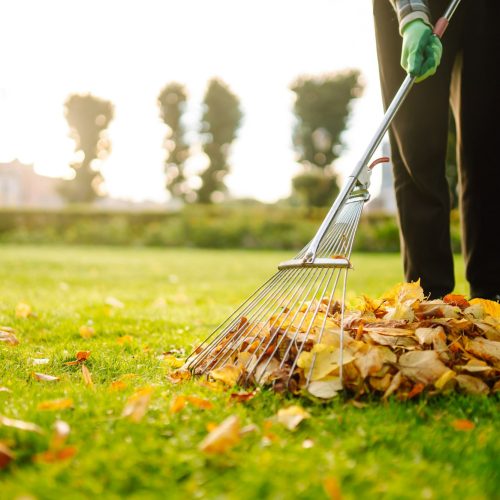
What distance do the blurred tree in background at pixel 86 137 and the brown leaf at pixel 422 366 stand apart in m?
34.8

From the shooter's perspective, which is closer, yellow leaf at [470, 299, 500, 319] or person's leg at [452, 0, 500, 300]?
yellow leaf at [470, 299, 500, 319]

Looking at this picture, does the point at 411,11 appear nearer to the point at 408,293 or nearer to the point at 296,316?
the point at 408,293

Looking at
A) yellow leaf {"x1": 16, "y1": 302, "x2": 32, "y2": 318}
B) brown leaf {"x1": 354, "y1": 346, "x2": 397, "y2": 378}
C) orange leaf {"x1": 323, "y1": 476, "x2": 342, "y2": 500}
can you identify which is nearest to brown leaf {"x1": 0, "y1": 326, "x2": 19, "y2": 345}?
yellow leaf {"x1": 16, "y1": 302, "x2": 32, "y2": 318}

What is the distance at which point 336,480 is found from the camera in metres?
1.06

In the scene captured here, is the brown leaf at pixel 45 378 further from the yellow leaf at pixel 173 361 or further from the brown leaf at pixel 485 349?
the brown leaf at pixel 485 349

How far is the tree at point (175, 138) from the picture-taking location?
3416 cm

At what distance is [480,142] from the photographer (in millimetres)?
2543

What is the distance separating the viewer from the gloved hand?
2104 mm

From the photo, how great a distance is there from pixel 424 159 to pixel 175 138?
3320cm

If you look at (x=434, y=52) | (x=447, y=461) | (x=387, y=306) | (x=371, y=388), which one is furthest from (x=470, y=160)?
(x=447, y=461)

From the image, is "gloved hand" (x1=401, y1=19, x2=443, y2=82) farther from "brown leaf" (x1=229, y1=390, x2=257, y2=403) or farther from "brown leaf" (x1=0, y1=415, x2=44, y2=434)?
"brown leaf" (x1=0, y1=415, x2=44, y2=434)

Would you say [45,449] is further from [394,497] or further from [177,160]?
[177,160]

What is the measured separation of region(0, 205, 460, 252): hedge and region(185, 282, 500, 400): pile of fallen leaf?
1231cm

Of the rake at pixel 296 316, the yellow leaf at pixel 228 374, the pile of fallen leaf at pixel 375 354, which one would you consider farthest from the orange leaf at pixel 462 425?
the yellow leaf at pixel 228 374
